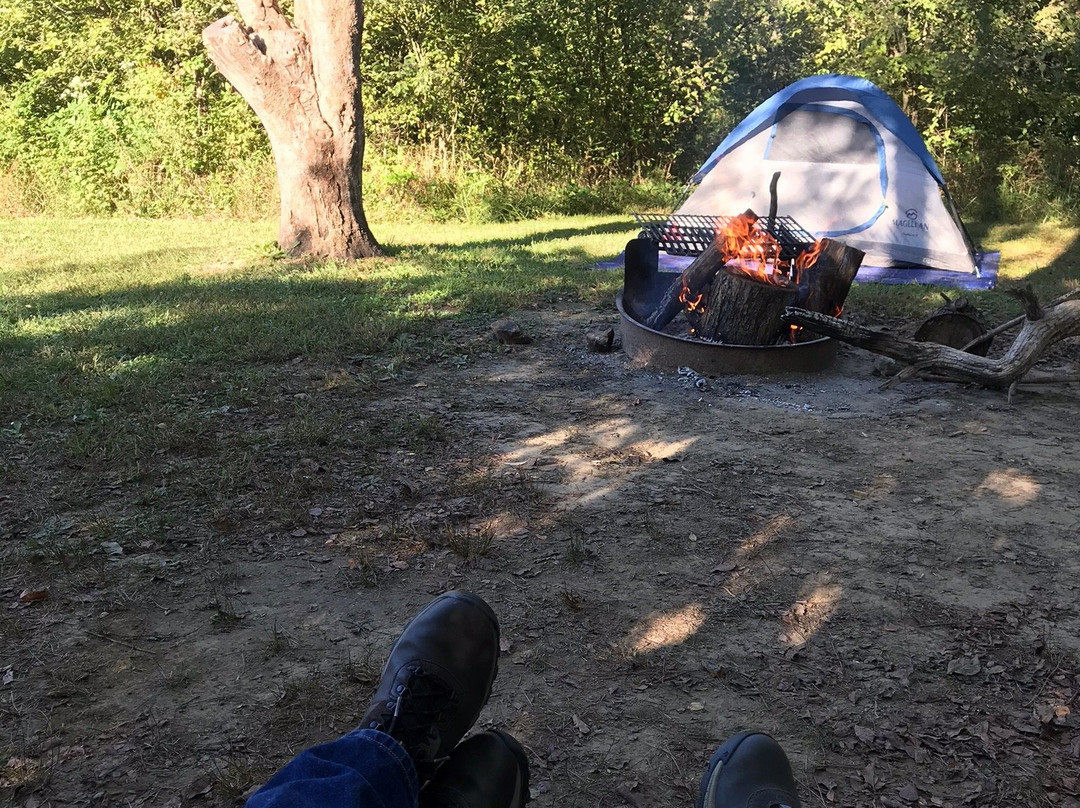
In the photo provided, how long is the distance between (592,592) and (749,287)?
2.69 m

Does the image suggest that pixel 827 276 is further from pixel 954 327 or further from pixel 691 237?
pixel 691 237

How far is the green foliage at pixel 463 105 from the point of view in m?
11.9

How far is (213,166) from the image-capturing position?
43.1ft

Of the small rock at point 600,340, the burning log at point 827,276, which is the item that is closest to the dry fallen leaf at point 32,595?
the small rock at point 600,340

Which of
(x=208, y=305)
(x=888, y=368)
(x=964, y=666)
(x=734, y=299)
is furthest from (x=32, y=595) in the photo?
(x=888, y=368)

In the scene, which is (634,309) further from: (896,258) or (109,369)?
(896,258)

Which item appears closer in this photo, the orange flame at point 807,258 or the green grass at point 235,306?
the green grass at point 235,306

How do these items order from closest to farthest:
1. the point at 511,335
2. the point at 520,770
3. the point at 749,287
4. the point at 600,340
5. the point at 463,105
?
1. the point at 520,770
2. the point at 749,287
3. the point at 600,340
4. the point at 511,335
5. the point at 463,105

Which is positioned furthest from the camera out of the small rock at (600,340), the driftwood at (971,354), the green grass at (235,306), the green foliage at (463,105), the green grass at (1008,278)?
the green foliage at (463,105)

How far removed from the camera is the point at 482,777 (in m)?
1.99

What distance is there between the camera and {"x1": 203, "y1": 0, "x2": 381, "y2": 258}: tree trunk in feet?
27.7

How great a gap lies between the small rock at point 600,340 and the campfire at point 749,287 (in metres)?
0.25

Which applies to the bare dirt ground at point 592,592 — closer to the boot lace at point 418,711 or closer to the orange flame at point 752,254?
the boot lace at point 418,711

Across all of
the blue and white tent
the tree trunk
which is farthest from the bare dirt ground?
the tree trunk
